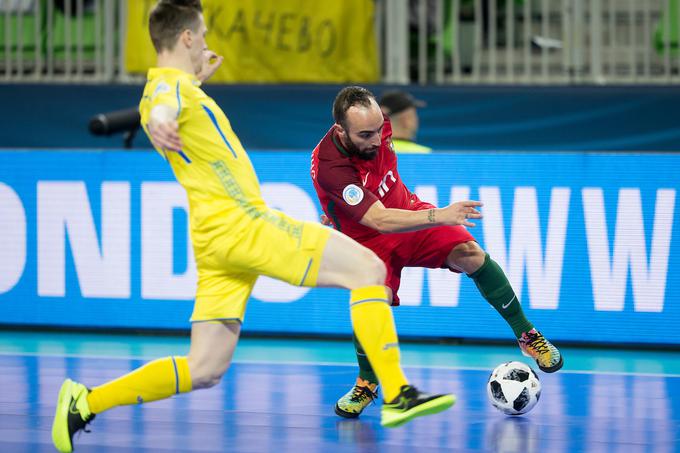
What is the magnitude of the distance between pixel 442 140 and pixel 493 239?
107 inches

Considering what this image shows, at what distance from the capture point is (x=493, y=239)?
8453 millimetres

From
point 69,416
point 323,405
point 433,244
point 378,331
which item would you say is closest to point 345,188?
point 433,244

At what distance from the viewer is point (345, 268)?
4.91 metres

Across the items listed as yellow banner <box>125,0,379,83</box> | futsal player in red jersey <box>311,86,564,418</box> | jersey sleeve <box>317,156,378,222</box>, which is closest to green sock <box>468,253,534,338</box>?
futsal player in red jersey <box>311,86,564,418</box>

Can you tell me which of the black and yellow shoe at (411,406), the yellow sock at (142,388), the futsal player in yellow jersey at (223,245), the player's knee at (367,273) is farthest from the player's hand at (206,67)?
the black and yellow shoe at (411,406)

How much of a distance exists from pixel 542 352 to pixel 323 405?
125cm

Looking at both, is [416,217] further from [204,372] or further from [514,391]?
[204,372]

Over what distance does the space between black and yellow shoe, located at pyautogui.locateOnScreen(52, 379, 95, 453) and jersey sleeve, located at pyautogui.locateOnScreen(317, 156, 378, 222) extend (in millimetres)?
1572

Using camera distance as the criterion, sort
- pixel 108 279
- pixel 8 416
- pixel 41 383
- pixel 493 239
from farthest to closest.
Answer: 1. pixel 108 279
2. pixel 493 239
3. pixel 41 383
4. pixel 8 416

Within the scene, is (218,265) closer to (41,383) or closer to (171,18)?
(171,18)

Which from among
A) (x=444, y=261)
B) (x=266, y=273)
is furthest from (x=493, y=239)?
(x=266, y=273)

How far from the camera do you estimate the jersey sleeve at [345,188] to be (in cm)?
574

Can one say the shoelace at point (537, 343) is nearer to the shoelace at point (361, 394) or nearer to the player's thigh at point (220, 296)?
the shoelace at point (361, 394)

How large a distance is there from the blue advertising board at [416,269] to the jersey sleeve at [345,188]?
109 inches
